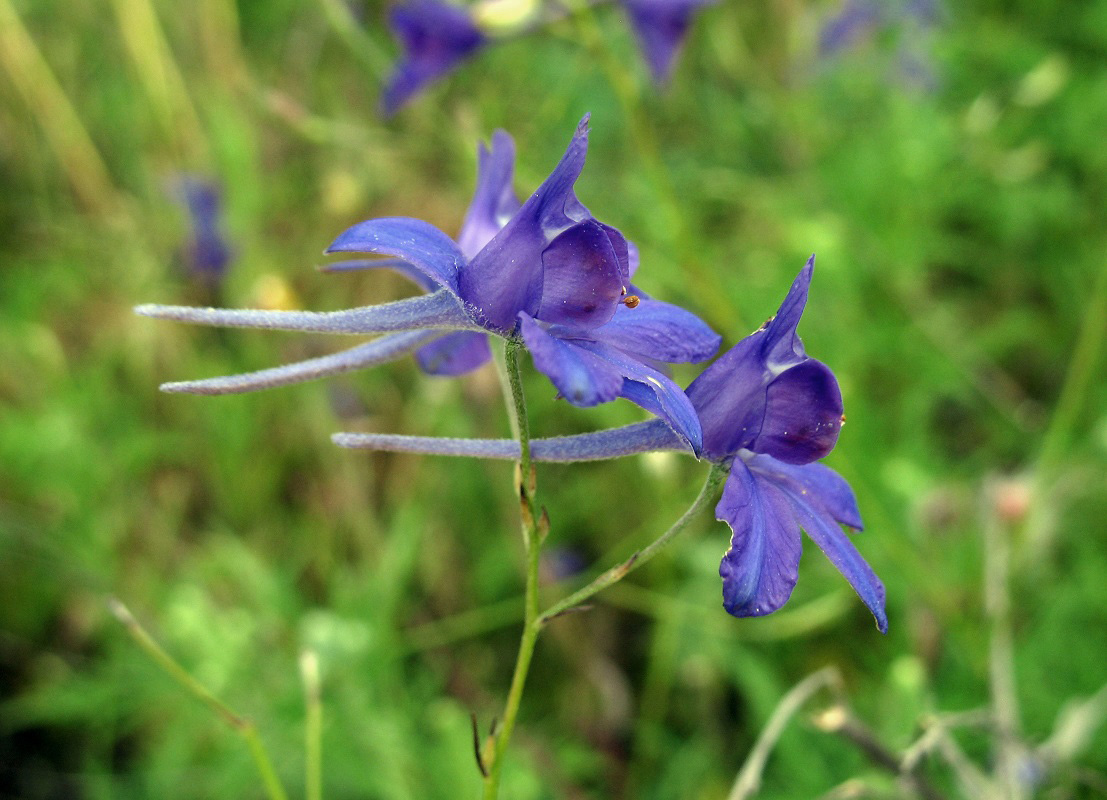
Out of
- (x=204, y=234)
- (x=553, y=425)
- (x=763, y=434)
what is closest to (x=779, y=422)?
(x=763, y=434)

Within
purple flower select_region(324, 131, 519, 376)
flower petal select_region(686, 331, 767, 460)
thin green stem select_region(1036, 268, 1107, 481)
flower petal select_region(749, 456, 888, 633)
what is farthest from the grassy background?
purple flower select_region(324, 131, 519, 376)

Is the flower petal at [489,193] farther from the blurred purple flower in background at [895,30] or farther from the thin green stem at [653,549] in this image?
the blurred purple flower in background at [895,30]

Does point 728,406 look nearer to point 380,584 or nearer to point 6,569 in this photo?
point 380,584

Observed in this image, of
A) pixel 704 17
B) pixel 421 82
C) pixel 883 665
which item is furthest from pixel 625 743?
pixel 704 17

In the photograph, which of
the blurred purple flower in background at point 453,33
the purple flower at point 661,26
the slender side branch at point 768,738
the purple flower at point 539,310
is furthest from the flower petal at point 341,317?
the purple flower at point 661,26

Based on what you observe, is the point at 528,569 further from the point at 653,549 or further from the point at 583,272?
the point at 583,272

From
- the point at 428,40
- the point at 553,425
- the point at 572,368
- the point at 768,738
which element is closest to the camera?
the point at 572,368

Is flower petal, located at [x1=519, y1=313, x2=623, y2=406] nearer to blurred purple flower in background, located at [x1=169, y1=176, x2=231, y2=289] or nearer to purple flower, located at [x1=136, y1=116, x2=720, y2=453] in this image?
purple flower, located at [x1=136, y1=116, x2=720, y2=453]
